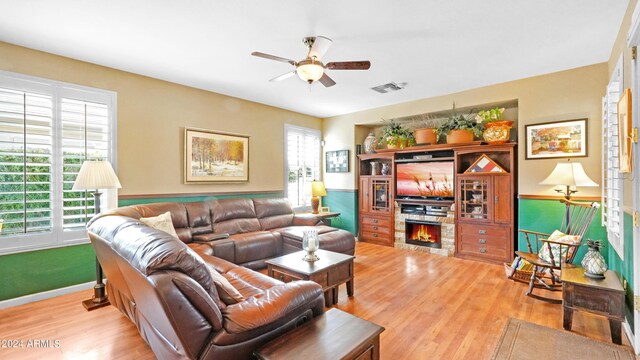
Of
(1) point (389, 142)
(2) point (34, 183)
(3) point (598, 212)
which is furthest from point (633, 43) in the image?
(2) point (34, 183)

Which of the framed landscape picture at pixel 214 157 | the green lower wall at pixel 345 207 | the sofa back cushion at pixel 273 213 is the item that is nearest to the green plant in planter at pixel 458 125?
the green lower wall at pixel 345 207

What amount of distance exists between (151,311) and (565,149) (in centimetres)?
489

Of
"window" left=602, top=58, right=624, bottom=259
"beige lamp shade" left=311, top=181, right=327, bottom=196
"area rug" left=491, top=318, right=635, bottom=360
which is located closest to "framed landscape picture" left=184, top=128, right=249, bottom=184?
"beige lamp shade" left=311, top=181, right=327, bottom=196

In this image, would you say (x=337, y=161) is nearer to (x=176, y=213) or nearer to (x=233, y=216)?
(x=233, y=216)

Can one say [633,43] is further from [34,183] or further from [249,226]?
[34,183]

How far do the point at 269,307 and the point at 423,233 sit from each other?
4324 millimetres

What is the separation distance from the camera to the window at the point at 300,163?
5.97 metres

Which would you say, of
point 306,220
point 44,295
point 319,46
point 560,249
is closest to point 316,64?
point 319,46

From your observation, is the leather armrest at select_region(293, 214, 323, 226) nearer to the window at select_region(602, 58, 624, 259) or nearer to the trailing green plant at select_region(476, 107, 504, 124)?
the trailing green plant at select_region(476, 107, 504, 124)

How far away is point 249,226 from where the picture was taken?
4.59 metres

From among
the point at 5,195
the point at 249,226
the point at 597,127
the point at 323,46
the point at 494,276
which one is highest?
the point at 323,46

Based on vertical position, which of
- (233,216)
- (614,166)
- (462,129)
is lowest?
(233,216)

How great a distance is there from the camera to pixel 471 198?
4727 mm

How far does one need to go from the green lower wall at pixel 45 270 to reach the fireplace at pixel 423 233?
4.83m
